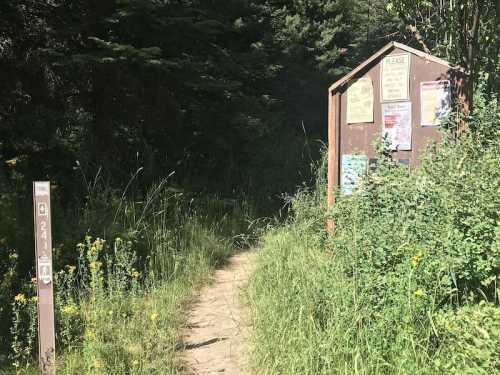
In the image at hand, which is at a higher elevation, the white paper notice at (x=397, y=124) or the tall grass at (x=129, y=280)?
the white paper notice at (x=397, y=124)

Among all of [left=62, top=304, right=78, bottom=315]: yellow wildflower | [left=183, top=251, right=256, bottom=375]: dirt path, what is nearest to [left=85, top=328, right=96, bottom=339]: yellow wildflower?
[left=62, top=304, right=78, bottom=315]: yellow wildflower

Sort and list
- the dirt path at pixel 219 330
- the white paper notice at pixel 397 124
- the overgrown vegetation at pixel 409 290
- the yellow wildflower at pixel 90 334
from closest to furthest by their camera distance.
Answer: the overgrown vegetation at pixel 409 290 < the yellow wildflower at pixel 90 334 < the dirt path at pixel 219 330 < the white paper notice at pixel 397 124

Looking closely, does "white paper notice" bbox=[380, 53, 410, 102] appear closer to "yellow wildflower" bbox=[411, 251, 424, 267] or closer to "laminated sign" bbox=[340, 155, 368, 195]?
"laminated sign" bbox=[340, 155, 368, 195]

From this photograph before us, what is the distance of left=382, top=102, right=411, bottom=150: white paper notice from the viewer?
5.50m

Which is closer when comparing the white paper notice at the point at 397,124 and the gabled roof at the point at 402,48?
the gabled roof at the point at 402,48

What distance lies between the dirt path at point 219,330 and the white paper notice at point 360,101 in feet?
6.92

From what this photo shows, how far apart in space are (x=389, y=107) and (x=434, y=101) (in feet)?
1.65

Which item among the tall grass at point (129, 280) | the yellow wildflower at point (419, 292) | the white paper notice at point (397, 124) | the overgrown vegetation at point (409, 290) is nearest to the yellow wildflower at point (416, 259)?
the overgrown vegetation at point (409, 290)

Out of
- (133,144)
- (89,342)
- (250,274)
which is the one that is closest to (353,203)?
(250,274)

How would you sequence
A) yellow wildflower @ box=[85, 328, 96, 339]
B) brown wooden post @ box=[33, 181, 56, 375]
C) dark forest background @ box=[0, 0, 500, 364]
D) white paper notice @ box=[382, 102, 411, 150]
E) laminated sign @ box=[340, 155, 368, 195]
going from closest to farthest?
brown wooden post @ box=[33, 181, 56, 375], yellow wildflower @ box=[85, 328, 96, 339], white paper notice @ box=[382, 102, 411, 150], laminated sign @ box=[340, 155, 368, 195], dark forest background @ box=[0, 0, 500, 364]

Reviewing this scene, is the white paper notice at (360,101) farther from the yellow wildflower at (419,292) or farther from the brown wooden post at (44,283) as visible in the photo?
the brown wooden post at (44,283)

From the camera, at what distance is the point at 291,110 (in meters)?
16.3

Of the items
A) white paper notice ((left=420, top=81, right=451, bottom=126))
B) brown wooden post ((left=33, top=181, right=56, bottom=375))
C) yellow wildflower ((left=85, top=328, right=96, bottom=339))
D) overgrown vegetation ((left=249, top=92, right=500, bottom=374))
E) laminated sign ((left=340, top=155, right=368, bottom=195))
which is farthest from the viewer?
laminated sign ((left=340, top=155, right=368, bottom=195))

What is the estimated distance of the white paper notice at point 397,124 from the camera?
5496 millimetres
